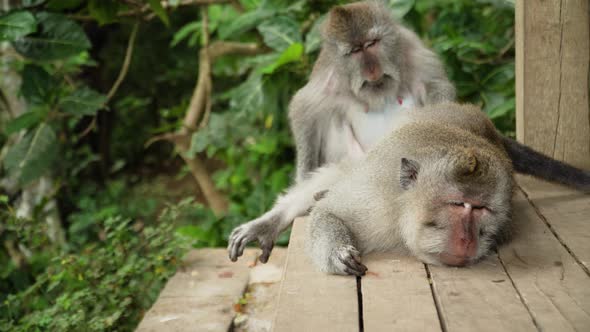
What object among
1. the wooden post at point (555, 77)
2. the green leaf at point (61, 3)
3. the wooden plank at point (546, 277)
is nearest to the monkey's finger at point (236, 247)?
the wooden plank at point (546, 277)

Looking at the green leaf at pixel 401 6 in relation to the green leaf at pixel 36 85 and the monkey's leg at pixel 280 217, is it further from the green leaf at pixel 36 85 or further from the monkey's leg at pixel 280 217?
the green leaf at pixel 36 85

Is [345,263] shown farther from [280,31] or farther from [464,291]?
[280,31]

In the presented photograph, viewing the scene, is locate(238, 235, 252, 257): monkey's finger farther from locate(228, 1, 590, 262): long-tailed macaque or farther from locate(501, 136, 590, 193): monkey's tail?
locate(501, 136, 590, 193): monkey's tail

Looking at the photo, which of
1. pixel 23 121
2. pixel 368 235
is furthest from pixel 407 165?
pixel 23 121

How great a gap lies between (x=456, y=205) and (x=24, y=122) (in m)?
3.40

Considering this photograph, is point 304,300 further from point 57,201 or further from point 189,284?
point 57,201

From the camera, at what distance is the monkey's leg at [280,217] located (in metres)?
3.40

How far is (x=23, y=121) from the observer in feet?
15.3

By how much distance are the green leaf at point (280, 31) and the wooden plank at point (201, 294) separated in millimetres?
1667

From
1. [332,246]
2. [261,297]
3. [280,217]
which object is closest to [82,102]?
[280,217]

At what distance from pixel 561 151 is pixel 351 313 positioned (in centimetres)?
196

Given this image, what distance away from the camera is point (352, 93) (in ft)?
12.4

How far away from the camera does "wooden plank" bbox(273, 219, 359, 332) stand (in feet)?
6.71

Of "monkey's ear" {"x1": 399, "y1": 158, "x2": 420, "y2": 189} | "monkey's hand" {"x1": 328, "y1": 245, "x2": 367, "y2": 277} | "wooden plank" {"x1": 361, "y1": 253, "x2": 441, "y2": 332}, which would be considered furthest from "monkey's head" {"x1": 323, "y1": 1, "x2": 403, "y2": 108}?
"monkey's hand" {"x1": 328, "y1": 245, "x2": 367, "y2": 277}
